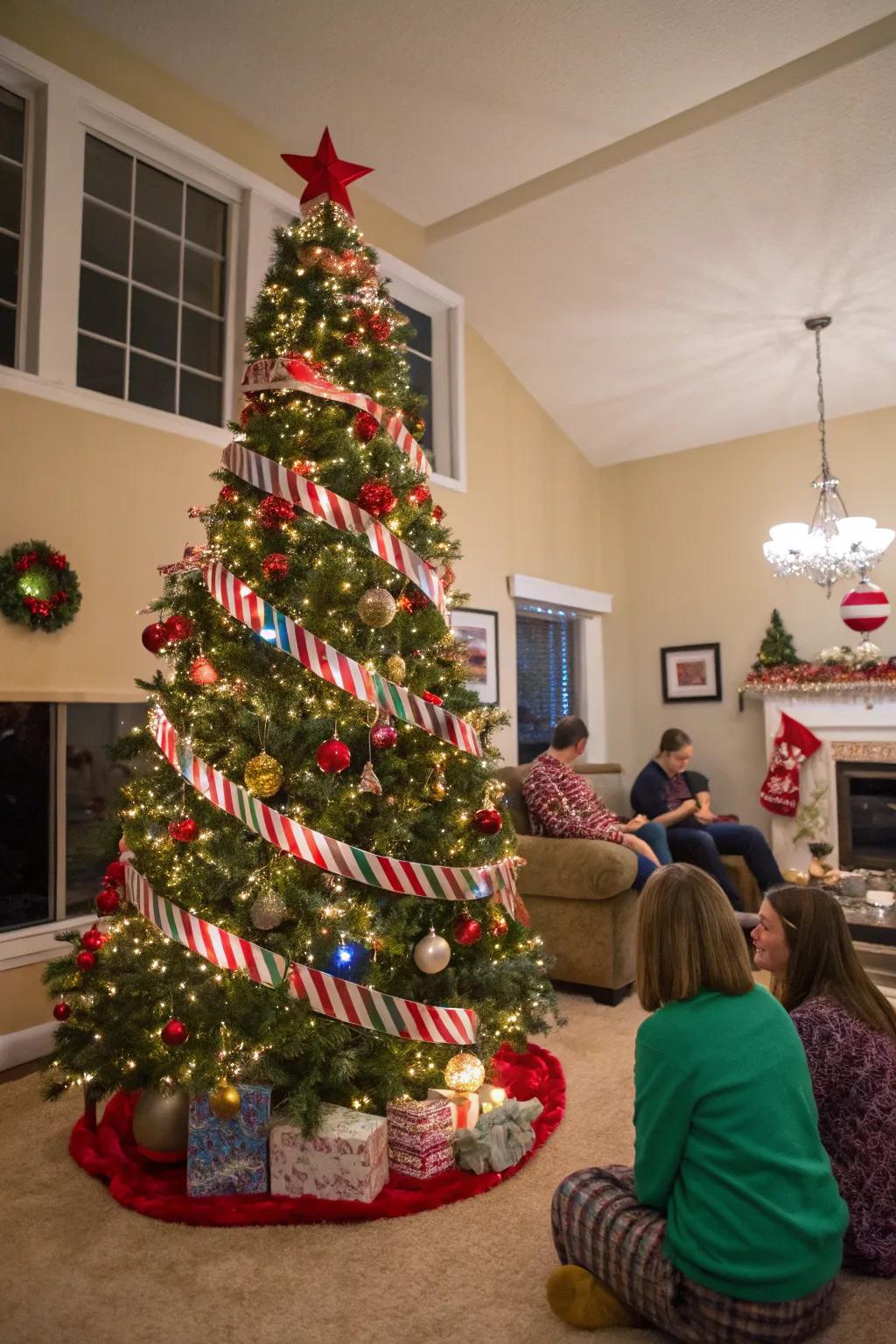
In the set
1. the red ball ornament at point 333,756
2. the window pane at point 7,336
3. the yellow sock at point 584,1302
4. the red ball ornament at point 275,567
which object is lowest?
the yellow sock at point 584,1302

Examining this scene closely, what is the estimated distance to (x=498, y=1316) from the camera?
1688mm

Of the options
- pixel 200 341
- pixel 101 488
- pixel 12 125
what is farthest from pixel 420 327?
pixel 101 488

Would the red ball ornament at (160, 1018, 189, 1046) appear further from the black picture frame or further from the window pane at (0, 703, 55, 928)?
the black picture frame

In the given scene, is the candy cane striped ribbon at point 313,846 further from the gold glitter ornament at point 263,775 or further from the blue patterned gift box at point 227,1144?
the blue patterned gift box at point 227,1144

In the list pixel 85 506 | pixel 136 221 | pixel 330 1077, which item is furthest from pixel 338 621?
pixel 136 221

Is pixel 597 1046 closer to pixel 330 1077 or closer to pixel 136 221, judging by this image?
pixel 330 1077

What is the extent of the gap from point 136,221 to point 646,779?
3.66 m

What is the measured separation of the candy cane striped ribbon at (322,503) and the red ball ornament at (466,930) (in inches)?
37.8

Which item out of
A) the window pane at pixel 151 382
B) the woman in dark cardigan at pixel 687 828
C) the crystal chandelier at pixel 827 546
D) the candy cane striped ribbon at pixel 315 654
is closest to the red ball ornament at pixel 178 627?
the candy cane striped ribbon at pixel 315 654

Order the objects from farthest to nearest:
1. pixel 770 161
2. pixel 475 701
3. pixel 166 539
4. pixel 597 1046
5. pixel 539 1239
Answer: pixel 770 161 < pixel 166 539 < pixel 597 1046 < pixel 475 701 < pixel 539 1239

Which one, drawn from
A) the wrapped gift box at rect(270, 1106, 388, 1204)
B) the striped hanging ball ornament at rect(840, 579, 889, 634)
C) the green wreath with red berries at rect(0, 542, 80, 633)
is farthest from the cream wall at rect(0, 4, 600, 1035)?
the striped hanging ball ornament at rect(840, 579, 889, 634)

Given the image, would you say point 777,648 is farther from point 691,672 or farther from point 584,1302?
point 584,1302

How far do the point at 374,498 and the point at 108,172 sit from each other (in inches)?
89.0

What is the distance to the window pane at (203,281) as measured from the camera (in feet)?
12.9
